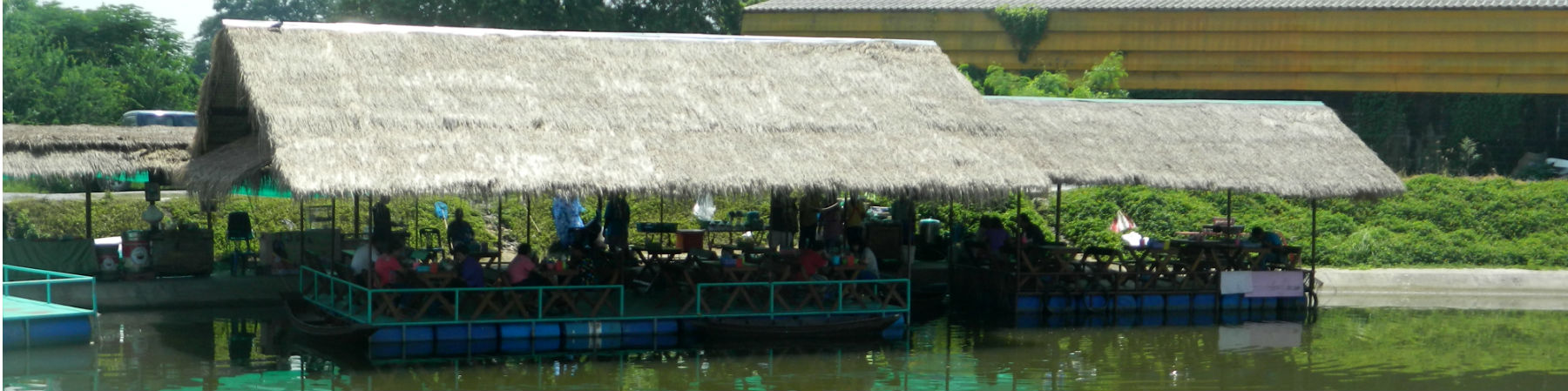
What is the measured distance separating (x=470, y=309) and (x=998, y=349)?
5.61 m

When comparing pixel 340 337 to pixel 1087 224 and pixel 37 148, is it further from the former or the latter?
pixel 1087 224

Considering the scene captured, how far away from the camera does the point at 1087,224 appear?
23.6 m

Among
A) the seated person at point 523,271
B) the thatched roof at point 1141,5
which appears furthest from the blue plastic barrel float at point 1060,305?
the thatched roof at point 1141,5

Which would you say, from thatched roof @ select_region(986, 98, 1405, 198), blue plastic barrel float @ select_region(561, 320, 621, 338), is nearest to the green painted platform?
blue plastic barrel float @ select_region(561, 320, 621, 338)

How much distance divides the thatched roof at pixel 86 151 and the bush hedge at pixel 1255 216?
84.5 inches

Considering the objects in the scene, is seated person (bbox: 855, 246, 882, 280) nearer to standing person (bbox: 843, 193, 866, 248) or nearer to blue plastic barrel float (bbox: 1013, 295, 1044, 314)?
blue plastic barrel float (bbox: 1013, 295, 1044, 314)

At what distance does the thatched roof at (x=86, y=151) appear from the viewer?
1858cm

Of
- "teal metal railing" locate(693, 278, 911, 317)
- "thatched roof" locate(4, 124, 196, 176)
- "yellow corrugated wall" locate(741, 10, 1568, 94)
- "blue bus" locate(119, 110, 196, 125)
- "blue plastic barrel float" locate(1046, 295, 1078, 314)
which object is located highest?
"yellow corrugated wall" locate(741, 10, 1568, 94)

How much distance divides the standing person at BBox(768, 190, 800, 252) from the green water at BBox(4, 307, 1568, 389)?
12.7 feet

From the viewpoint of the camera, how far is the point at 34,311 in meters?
14.9

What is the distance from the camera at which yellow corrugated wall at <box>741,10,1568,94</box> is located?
3128 cm

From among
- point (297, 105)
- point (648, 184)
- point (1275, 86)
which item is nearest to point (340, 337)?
point (297, 105)

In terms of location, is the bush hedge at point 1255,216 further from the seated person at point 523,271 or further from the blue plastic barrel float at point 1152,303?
the seated person at point 523,271

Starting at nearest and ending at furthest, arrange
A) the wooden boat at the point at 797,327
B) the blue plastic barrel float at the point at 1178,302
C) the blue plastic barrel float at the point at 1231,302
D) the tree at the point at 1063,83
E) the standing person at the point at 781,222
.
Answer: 1. the wooden boat at the point at 797,327
2. the blue plastic barrel float at the point at 1178,302
3. the blue plastic barrel float at the point at 1231,302
4. the standing person at the point at 781,222
5. the tree at the point at 1063,83
